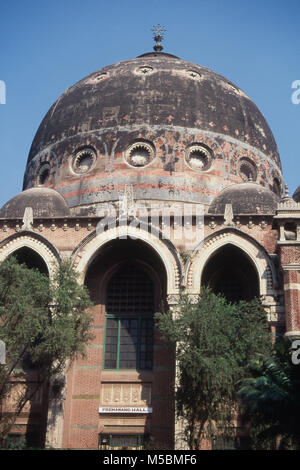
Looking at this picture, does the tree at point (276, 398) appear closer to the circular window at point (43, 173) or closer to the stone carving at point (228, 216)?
the stone carving at point (228, 216)

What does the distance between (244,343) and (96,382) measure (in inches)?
269

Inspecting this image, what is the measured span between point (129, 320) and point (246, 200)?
7.17m

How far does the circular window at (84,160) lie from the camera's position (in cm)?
2934

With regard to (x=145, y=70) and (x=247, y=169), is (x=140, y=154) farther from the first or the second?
(x=145, y=70)

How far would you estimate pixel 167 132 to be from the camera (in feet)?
94.6

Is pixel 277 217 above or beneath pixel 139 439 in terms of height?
above

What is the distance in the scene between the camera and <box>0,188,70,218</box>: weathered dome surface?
25375 millimetres

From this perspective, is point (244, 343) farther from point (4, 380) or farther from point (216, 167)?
point (216, 167)

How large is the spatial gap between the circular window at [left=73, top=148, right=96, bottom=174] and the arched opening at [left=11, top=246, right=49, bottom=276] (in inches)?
273

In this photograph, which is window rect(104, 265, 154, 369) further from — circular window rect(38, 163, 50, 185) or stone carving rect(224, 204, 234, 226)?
circular window rect(38, 163, 50, 185)

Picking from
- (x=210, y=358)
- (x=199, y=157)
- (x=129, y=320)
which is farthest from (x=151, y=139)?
(x=210, y=358)

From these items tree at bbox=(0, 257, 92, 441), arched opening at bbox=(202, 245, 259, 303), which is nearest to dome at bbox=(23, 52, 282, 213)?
arched opening at bbox=(202, 245, 259, 303)

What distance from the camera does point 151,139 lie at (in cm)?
2862

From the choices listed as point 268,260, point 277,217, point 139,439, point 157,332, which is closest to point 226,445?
point 139,439
